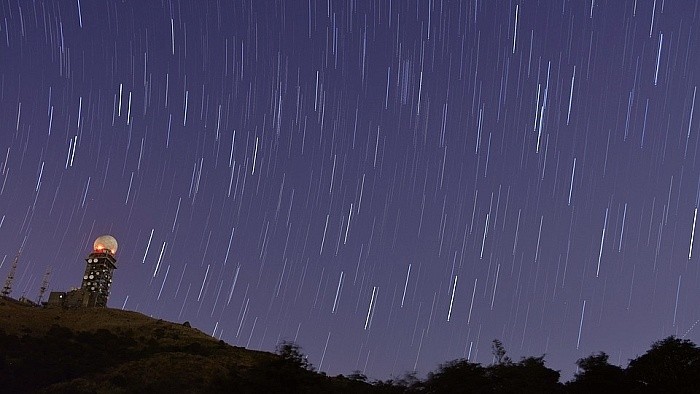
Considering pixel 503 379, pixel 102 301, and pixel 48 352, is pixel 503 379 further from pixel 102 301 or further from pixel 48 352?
pixel 102 301

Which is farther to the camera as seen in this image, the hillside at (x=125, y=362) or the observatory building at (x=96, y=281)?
the observatory building at (x=96, y=281)

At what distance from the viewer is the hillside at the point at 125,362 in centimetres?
4491

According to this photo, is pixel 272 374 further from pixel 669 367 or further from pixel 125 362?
pixel 669 367

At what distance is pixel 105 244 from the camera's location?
12744 centimetres

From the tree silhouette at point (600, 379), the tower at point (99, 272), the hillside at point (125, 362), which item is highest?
the tower at point (99, 272)

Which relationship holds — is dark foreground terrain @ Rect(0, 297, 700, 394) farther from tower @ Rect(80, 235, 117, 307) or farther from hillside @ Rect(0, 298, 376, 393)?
tower @ Rect(80, 235, 117, 307)

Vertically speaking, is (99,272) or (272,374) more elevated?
(99,272)

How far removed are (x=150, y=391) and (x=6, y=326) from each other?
1357 inches

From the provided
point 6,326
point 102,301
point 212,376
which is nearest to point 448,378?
point 212,376

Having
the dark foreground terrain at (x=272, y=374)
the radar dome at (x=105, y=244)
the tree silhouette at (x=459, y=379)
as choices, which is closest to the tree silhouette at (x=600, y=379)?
the dark foreground terrain at (x=272, y=374)

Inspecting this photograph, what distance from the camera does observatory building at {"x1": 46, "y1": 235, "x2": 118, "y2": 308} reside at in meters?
112

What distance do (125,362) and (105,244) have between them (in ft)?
256

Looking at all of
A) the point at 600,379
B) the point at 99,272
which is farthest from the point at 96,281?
the point at 600,379

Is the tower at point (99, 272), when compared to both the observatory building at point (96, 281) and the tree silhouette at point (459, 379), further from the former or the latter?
the tree silhouette at point (459, 379)
